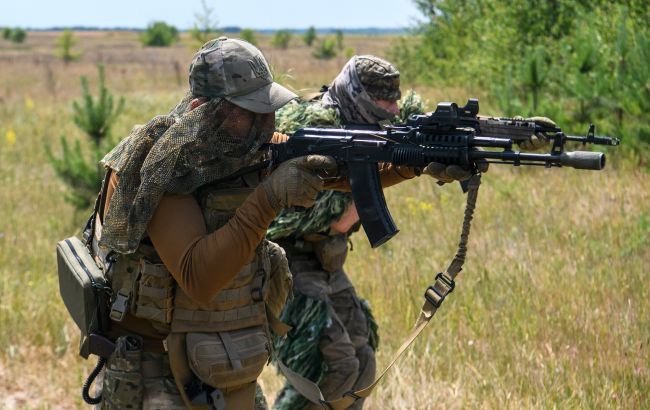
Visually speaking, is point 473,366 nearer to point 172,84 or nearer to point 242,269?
point 242,269

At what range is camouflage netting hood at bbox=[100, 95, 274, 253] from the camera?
2592 mm

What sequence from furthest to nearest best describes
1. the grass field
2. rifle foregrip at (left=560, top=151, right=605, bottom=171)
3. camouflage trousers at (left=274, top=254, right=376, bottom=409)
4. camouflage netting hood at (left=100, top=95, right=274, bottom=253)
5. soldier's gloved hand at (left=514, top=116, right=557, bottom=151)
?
the grass field, camouflage trousers at (left=274, top=254, right=376, bottom=409), soldier's gloved hand at (left=514, top=116, right=557, bottom=151), camouflage netting hood at (left=100, top=95, right=274, bottom=253), rifle foregrip at (left=560, top=151, right=605, bottom=171)

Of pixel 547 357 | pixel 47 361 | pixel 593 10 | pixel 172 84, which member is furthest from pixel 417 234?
pixel 172 84

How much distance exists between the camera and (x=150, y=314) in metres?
2.72

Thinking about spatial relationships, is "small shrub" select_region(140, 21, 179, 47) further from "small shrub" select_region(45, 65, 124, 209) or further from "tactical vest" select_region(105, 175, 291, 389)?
"tactical vest" select_region(105, 175, 291, 389)

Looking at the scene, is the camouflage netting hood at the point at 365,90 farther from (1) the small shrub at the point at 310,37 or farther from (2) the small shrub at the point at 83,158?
(1) the small shrub at the point at 310,37

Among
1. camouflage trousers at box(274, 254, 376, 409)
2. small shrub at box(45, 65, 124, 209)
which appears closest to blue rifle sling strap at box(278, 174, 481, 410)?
camouflage trousers at box(274, 254, 376, 409)

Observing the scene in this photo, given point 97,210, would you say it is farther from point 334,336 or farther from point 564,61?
point 564,61

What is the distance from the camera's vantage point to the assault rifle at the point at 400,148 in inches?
97.1

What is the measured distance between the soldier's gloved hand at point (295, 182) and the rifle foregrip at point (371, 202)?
17cm

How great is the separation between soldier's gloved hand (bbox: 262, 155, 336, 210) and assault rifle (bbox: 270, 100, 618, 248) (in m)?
0.15

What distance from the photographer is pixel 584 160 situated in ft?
7.50

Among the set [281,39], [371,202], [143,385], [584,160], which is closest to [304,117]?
[371,202]

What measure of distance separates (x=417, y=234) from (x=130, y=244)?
14.8ft
